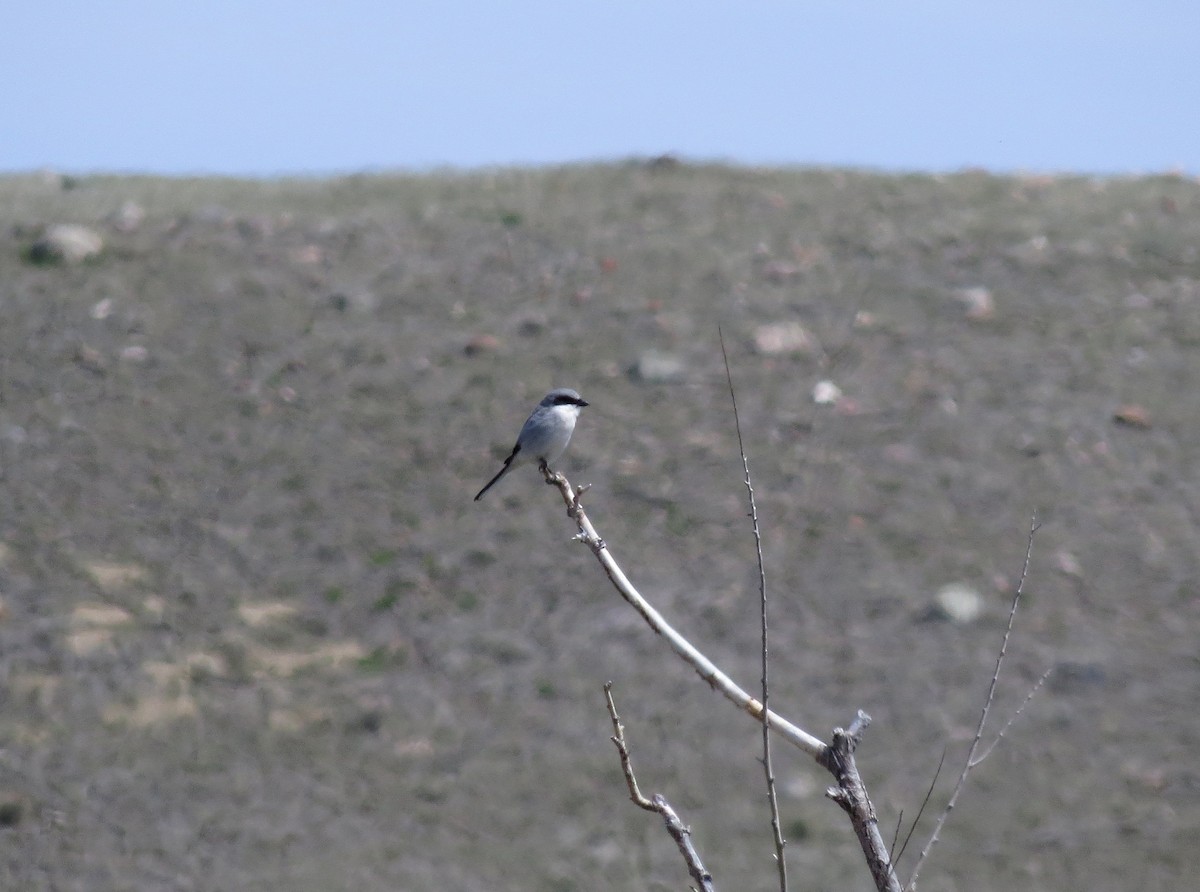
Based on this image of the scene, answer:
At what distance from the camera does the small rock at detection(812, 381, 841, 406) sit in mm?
20047

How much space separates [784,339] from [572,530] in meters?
5.62

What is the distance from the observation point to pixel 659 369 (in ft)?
68.5

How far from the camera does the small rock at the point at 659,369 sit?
814 inches

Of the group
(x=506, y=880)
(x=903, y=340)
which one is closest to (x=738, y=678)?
(x=506, y=880)

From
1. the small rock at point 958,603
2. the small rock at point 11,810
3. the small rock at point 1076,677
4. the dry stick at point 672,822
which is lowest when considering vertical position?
the small rock at point 11,810

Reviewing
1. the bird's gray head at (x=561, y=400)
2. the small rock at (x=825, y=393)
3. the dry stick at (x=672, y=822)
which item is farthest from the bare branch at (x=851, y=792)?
the small rock at (x=825, y=393)

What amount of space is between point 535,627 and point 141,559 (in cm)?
468

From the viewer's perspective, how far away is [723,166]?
27859 mm

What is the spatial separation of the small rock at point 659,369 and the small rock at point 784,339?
4.11 feet

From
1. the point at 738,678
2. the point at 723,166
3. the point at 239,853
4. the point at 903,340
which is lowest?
the point at 239,853

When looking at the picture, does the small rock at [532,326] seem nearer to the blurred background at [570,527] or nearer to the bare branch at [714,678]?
the blurred background at [570,527]

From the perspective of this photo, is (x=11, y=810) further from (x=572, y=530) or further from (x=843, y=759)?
(x=843, y=759)

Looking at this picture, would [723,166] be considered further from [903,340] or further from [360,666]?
[360,666]

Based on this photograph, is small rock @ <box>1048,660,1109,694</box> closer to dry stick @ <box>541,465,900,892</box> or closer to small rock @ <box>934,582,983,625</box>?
small rock @ <box>934,582,983,625</box>
